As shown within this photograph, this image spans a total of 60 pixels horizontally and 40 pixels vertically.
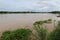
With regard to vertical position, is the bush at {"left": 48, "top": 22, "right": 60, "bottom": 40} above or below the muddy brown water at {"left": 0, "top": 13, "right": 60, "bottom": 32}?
above

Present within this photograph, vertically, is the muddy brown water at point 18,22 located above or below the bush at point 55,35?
below

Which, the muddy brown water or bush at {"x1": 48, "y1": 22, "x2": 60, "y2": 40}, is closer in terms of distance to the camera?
bush at {"x1": 48, "y1": 22, "x2": 60, "y2": 40}

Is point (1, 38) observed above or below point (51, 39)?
below

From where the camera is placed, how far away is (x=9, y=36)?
40.7 feet

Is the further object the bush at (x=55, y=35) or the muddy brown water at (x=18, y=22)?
the muddy brown water at (x=18, y=22)

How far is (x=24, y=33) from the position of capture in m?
12.5

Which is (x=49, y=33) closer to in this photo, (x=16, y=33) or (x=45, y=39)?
(x=45, y=39)

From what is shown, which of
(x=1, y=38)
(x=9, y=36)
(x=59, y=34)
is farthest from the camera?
(x=1, y=38)

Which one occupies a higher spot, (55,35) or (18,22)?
(55,35)

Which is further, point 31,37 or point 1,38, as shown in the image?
point 1,38

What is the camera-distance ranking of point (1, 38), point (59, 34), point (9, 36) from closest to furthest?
point (59, 34), point (9, 36), point (1, 38)

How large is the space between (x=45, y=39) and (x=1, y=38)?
132 inches

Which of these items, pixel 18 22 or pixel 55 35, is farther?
pixel 18 22

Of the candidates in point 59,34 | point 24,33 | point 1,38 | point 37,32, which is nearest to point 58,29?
point 59,34
